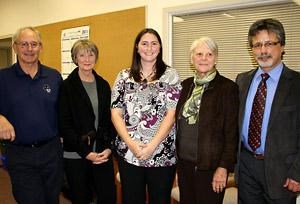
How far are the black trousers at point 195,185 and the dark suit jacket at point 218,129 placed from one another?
6 cm

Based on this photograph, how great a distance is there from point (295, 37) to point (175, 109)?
1195mm

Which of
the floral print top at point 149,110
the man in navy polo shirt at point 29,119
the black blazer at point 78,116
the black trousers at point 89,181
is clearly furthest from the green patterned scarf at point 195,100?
the man in navy polo shirt at point 29,119

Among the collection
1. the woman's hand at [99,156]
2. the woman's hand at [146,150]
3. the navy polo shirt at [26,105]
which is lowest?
the woman's hand at [99,156]

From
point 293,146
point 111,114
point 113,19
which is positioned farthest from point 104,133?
point 113,19

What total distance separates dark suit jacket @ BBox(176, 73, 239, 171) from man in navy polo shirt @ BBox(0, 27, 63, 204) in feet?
3.47

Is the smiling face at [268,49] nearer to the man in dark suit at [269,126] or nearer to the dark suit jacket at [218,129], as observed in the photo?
the man in dark suit at [269,126]

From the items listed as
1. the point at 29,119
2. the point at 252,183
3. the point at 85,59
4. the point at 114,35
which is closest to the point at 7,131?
the point at 29,119

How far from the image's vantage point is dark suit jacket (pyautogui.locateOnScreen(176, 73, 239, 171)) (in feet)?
6.48

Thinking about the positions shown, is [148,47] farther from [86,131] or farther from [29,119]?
[29,119]

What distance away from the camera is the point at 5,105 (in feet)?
7.36

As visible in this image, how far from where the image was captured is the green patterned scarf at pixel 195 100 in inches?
80.2

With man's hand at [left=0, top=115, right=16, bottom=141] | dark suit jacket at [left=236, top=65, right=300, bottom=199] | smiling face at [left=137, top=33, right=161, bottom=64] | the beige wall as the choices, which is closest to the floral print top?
smiling face at [left=137, top=33, right=161, bottom=64]

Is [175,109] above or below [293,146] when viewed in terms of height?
above

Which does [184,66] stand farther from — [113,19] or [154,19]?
[113,19]
